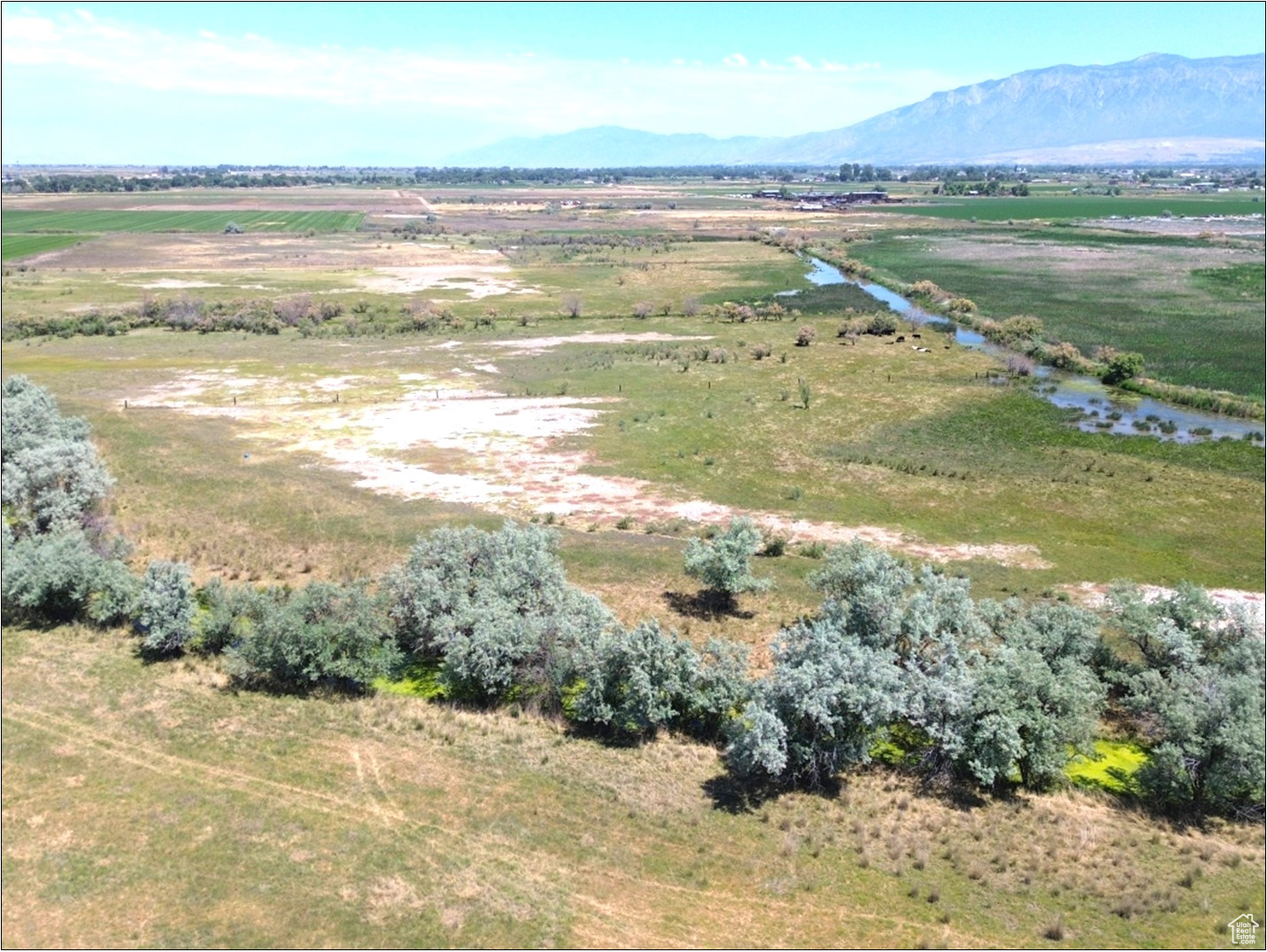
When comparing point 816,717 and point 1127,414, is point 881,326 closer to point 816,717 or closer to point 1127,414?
point 1127,414

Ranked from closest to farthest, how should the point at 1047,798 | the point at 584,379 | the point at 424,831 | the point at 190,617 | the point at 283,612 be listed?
the point at 424,831, the point at 1047,798, the point at 283,612, the point at 190,617, the point at 584,379

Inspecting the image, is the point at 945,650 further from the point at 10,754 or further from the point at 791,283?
the point at 791,283

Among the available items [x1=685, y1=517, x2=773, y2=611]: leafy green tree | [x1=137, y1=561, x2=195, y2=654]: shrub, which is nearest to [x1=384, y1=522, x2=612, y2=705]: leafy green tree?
[x1=685, y1=517, x2=773, y2=611]: leafy green tree

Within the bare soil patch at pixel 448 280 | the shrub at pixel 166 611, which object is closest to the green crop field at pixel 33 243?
the bare soil patch at pixel 448 280

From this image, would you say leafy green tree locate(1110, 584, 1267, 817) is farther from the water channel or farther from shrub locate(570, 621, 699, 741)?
the water channel

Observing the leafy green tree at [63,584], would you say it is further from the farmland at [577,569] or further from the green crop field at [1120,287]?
the green crop field at [1120,287]

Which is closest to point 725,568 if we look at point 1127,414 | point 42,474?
point 42,474

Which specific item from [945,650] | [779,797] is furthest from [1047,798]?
[779,797]
